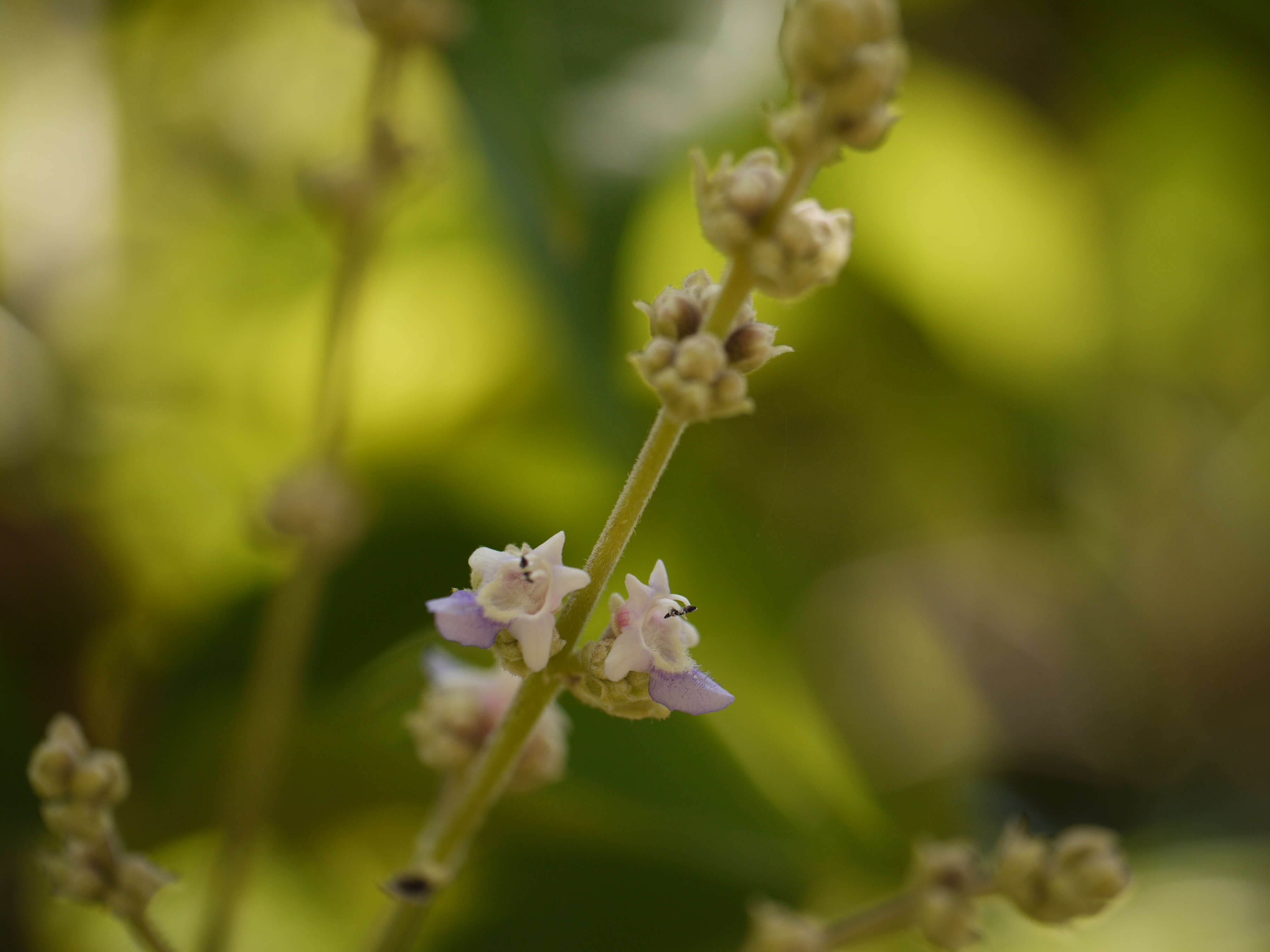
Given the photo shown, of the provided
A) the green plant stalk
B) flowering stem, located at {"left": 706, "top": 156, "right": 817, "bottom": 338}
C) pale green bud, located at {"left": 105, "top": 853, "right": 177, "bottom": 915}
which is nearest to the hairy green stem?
flowering stem, located at {"left": 706, "top": 156, "right": 817, "bottom": 338}

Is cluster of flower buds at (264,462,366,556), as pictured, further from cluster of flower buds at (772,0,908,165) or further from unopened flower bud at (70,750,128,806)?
cluster of flower buds at (772,0,908,165)

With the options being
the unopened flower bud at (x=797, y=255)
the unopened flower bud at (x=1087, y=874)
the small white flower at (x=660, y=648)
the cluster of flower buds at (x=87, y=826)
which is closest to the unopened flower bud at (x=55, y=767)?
the cluster of flower buds at (x=87, y=826)

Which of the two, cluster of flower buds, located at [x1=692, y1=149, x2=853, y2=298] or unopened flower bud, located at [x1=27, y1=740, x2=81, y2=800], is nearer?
cluster of flower buds, located at [x1=692, y1=149, x2=853, y2=298]

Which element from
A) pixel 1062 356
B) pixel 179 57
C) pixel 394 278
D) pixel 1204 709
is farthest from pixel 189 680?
pixel 1204 709

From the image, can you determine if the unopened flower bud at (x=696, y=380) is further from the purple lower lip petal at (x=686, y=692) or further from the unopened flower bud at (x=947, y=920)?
the unopened flower bud at (x=947, y=920)

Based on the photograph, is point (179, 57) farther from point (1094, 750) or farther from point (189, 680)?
point (1094, 750)

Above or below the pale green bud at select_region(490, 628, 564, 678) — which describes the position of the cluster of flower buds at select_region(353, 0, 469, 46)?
above

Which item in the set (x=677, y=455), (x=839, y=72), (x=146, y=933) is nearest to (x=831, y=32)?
(x=839, y=72)
